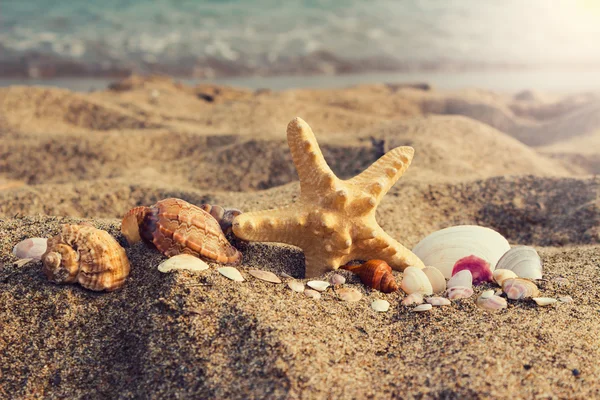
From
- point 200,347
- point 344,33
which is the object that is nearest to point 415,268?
point 200,347

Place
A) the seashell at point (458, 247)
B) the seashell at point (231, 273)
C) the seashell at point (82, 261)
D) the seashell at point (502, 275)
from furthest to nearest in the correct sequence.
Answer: the seashell at point (458, 247), the seashell at point (502, 275), the seashell at point (231, 273), the seashell at point (82, 261)

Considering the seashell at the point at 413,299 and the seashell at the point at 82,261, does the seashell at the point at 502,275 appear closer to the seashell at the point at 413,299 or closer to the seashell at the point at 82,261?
the seashell at the point at 413,299

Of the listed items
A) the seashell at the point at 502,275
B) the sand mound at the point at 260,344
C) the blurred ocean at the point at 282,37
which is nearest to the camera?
the sand mound at the point at 260,344

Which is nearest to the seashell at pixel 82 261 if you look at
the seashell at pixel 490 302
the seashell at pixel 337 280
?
the seashell at pixel 337 280

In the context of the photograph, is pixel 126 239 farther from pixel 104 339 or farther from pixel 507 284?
pixel 507 284

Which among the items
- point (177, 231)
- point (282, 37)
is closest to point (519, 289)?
point (177, 231)

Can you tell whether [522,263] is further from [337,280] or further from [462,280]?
[337,280]

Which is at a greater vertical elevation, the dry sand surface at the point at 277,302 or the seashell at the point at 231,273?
the seashell at the point at 231,273

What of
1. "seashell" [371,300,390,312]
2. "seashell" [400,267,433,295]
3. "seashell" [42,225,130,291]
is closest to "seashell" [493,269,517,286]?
"seashell" [400,267,433,295]
